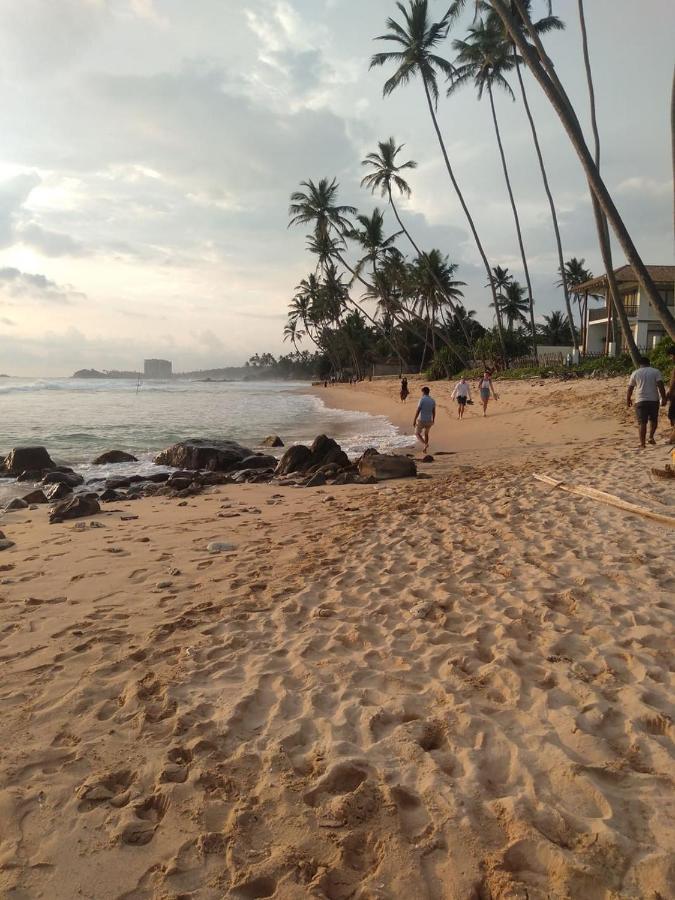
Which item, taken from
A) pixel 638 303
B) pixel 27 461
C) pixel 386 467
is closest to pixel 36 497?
pixel 27 461

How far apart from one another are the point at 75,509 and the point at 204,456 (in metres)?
4.64

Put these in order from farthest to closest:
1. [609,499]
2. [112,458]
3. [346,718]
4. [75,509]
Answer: [112,458], [75,509], [609,499], [346,718]

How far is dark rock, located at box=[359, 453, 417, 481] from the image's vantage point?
31.6 ft

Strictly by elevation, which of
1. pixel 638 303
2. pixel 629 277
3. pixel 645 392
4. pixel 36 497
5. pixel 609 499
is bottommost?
pixel 36 497

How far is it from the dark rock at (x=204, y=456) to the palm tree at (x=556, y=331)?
4306 cm

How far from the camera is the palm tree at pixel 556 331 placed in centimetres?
5003

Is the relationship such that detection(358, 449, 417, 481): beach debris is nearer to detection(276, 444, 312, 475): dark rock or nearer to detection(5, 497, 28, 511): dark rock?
detection(276, 444, 312, 475): dark rock

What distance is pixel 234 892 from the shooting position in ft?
6.08

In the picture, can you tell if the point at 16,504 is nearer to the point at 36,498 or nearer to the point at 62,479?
the point at 36,498

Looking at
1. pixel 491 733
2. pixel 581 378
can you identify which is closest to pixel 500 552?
pixel 491 733

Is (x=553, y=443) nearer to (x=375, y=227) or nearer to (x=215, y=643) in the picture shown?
(x=215, y=643)

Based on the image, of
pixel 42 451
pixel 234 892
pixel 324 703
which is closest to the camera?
pixel 234 892

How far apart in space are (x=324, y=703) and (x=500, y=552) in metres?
2.65

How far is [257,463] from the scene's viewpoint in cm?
1198
